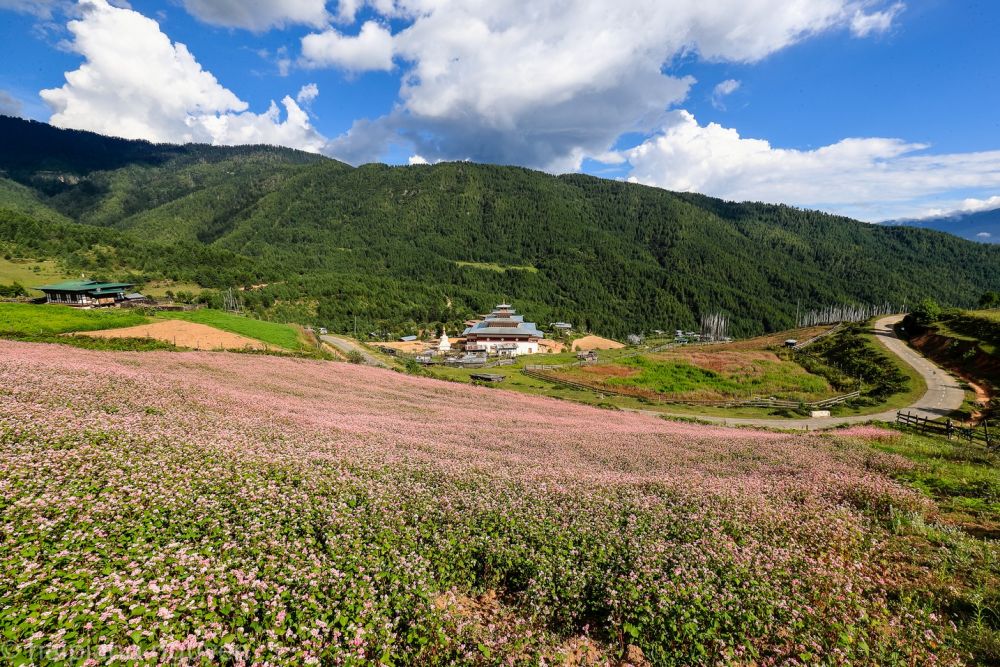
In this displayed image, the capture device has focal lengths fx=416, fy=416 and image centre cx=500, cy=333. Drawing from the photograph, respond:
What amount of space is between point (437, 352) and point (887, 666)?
350 ft

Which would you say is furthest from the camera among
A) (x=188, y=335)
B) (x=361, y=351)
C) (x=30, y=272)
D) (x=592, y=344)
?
(x=592, y=344)

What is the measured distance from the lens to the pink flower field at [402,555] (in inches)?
229

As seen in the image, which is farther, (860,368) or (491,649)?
(860,368)

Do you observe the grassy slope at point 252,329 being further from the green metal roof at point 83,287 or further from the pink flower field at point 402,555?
the green metal roof at point 83,287

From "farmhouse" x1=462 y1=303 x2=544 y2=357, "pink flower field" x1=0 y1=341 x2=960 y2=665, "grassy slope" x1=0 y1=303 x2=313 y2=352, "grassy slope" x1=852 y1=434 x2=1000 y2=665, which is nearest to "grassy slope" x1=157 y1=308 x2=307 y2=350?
"grassy slope" x1=0 y1=303 x2=313 y2=352

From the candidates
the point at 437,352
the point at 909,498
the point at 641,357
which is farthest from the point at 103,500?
the point at 437,352

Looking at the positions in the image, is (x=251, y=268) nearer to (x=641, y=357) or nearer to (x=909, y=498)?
(x=641, y=357)

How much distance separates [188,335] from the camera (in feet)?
149

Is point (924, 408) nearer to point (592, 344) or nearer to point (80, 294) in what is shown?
point (592, 344)

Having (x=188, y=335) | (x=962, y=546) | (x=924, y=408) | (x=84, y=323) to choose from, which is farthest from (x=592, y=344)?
(x=962, y=546)

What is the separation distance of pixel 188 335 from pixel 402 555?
49290mm

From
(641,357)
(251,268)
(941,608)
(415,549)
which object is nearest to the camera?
(941,608)

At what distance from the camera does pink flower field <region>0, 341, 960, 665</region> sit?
19.1 feet

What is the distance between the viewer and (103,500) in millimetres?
8234
